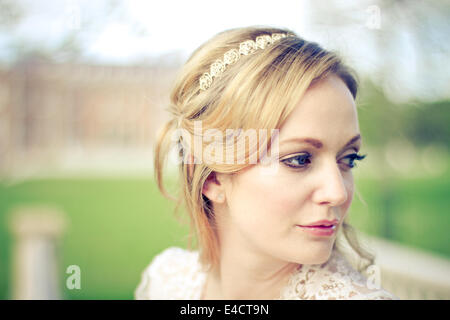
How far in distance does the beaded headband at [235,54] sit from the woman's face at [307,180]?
254mm

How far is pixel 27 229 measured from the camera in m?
5.36

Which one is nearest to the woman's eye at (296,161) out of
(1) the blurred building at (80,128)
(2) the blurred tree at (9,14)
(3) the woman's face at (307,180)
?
(3) the woman's face at (307,180)

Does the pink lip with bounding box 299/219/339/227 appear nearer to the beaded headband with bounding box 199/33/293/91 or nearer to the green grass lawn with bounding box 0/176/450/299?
the beaded headband with bounding box 199/33/293/91

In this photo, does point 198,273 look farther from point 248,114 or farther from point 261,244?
point 248,114

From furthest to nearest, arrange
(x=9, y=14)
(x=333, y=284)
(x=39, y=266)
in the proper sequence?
(x=39, y=266)
(x=9, y=14)
(x=333, y=284)

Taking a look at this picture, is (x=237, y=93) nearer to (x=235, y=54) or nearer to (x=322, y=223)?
(x=235, y=54)

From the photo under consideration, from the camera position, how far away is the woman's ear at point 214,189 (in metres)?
1.46

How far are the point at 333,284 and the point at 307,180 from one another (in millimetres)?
382

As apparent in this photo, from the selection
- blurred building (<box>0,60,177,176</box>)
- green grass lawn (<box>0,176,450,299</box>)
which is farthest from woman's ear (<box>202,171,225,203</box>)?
blurred building (<box>0,60,177,176</box>)

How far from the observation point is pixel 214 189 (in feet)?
4.82

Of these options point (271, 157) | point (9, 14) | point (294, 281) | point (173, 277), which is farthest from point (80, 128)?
point (271, 157)

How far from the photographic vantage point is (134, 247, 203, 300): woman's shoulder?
1.83 metres

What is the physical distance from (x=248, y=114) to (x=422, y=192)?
22353 mm

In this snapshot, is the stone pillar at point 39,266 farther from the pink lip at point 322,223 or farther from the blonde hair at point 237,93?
the pink lip at point 322,223
